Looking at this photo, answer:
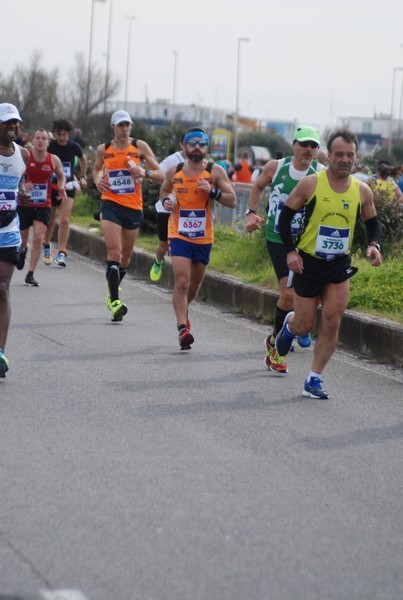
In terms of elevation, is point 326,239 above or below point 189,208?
below

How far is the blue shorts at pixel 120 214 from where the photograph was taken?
1366cm

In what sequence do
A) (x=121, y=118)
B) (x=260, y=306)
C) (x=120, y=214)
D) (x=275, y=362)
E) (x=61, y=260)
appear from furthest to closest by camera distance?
(x=61, y=260) → (x=260, y=306) → (x=120, y=214) → (x=121, y=118) → (x=275, y=362)

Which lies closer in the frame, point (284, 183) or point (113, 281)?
point (284, 183)

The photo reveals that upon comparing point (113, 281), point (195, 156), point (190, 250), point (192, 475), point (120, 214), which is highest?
point (195, 156)

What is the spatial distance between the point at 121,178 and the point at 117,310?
1.41 metres

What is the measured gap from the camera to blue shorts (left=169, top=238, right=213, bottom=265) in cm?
1174

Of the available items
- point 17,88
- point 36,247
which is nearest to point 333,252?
point 36,247

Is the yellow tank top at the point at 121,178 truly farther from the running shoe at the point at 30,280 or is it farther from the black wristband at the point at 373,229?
the black wristband at the point at 373,229

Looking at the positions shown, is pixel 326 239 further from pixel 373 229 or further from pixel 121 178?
pixel 121 178

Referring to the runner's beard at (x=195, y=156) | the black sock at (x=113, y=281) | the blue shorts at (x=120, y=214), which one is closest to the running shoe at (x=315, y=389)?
the runner's beard at (x=195, y=156)

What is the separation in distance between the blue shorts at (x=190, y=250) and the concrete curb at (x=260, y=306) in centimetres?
149

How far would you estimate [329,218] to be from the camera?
938cm

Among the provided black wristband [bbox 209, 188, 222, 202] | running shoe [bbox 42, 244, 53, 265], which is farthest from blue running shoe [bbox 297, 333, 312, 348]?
running shoe [bbox 42, 244, 53, 265]

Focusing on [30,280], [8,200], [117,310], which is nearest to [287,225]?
[8,200]
